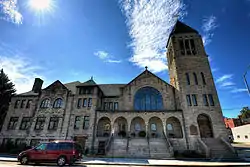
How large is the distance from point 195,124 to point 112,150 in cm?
1280

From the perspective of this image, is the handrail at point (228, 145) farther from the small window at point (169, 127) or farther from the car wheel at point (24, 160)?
the car wheel at point (24, 160)

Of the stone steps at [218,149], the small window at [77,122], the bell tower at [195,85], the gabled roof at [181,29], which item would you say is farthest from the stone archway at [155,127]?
the gabled roof at [181,29]

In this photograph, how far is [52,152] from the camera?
11.0 meters

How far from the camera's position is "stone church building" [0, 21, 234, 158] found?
19219 mm

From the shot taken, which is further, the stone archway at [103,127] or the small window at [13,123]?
the small window at [13,123]

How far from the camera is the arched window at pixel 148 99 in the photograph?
25.0m

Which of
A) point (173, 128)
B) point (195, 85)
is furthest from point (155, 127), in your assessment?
point (195, 85)

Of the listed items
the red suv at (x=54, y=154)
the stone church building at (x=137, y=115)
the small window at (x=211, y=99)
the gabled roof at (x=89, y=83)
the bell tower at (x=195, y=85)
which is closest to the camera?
the red suv at (x=54, y=154)

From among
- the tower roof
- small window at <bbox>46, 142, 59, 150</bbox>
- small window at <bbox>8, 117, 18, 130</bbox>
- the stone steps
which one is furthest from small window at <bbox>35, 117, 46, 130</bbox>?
the tower roof

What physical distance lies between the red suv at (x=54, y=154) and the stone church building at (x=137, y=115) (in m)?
7.20

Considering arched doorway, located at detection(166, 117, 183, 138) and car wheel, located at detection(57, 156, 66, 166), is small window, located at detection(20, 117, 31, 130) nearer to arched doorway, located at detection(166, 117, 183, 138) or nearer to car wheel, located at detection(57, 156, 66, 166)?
car wheel, located at detection(57, 156, 66, 166)

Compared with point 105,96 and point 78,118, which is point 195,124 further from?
point 78,118

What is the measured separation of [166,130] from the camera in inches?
840

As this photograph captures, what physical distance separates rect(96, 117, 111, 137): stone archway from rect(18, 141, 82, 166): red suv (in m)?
11.3
